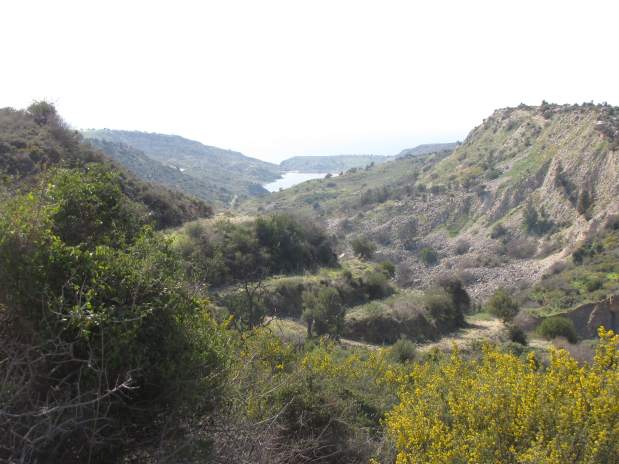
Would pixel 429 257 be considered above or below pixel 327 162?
below

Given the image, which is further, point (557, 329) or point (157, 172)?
point (157, 172)

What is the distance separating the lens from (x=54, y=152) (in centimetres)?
2547

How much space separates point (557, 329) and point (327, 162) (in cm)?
15186

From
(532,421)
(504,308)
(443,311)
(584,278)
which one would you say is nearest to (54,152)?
(443,311)

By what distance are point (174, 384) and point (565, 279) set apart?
29506 millimetres

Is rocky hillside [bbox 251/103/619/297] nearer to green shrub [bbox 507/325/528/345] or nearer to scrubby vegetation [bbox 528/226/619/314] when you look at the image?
scrubby vegetation [bbox 528/226/619/314]

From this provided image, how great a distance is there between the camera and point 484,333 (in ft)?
70.3

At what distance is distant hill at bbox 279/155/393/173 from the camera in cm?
15875

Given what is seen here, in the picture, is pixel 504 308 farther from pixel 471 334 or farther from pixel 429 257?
pixel 429 257

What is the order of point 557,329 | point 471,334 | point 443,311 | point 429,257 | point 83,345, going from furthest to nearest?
point 429,257 < point 443,311 < point 471,334 < point 557,329 < point 83,345

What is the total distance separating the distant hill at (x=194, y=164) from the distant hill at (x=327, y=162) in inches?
386

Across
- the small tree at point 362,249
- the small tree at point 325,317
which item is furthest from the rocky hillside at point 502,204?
the small tree at point 325,317

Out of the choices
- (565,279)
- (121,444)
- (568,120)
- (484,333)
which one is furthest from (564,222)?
(121,444)

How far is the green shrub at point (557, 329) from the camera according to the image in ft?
69.4
